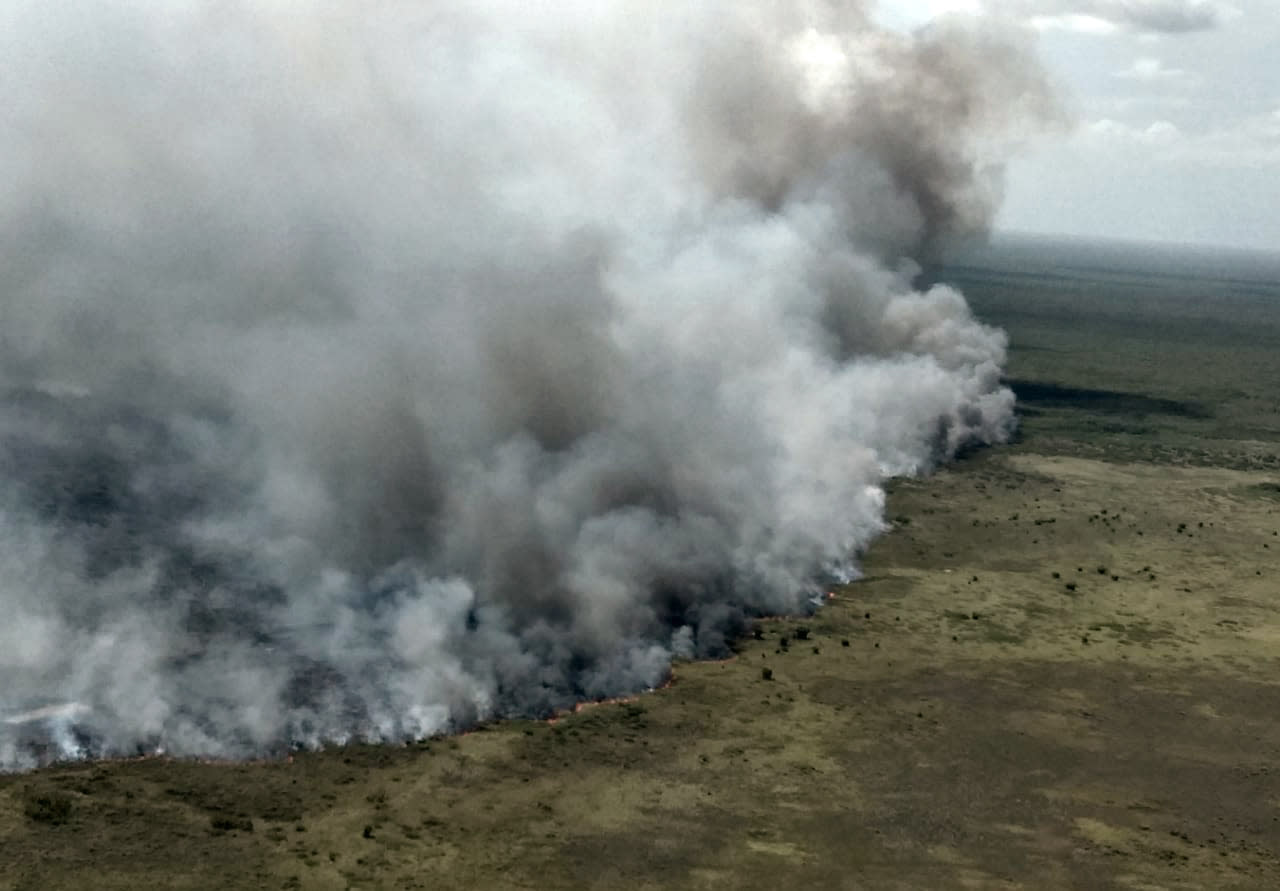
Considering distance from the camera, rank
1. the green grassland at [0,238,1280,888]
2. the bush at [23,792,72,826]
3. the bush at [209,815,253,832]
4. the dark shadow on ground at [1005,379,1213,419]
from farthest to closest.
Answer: the dark shadow on ground at [1005,379,1213,419]
the bush at [209,815,253,832]
the bush at [23,792,72,826]
the green grassland at [0,238,1280,888]

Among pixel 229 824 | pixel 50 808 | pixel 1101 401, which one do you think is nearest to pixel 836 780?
pixel 229 824

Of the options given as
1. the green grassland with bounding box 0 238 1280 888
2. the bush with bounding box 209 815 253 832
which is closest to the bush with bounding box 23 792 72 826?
the green grassland with bounding box 0 238 1280 888

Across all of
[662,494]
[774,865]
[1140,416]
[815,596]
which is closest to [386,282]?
[662,494]

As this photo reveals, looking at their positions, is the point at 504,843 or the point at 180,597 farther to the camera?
the point at 180,597

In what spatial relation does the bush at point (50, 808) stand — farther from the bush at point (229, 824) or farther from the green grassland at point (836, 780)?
the bush at point (229, 824)

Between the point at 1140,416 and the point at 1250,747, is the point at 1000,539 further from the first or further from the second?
the point at 1140,416

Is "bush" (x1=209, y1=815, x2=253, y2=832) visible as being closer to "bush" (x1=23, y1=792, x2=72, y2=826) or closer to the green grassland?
the green grassland

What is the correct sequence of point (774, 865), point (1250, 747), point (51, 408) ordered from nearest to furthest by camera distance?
1. point (774, 865)
2. point (1250, 747)
3. point (51, 408)

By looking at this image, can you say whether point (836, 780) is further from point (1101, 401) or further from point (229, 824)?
point (1101, 401)

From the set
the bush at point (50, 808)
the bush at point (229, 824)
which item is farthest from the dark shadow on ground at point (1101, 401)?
the bush at point (50, 808)
